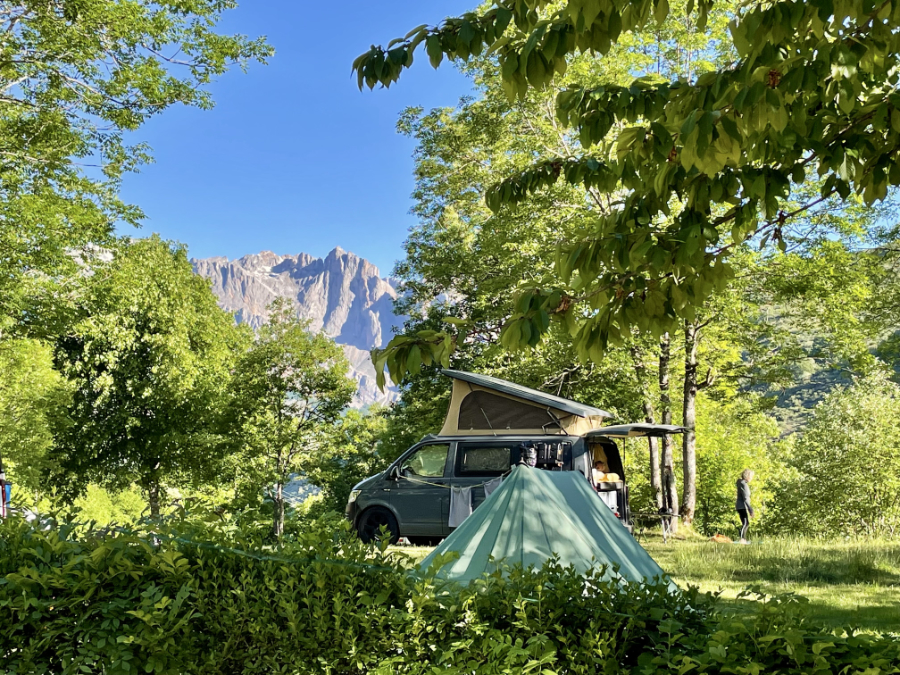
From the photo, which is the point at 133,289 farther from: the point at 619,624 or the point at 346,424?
the point at 619,624

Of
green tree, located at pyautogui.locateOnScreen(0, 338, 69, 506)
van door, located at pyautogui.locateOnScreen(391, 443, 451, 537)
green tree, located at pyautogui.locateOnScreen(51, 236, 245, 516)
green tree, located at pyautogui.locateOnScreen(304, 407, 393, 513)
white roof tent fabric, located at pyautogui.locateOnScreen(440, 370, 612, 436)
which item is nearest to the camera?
van door, located at pyautogui.locateOnScreen(391, 443, 451, 537)

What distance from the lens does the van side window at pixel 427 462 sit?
12.4m

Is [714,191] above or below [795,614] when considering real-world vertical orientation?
above

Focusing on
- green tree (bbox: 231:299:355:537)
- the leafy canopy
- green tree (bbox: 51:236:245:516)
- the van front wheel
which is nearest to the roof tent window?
the van front wheel

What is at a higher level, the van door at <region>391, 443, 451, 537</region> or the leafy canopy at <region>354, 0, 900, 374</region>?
the leafy canopy at <region>354, 0, 900, 374</region>

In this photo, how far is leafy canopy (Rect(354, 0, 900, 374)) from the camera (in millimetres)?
2475

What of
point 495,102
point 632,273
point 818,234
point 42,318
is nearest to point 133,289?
point 42,318

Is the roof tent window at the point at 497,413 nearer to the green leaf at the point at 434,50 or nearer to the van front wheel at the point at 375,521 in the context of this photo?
the van front wheel at the point at 375,521

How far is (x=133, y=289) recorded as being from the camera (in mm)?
25234

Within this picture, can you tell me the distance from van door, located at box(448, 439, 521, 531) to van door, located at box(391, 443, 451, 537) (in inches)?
9.0

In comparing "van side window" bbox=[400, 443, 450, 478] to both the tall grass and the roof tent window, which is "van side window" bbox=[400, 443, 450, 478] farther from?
the tall grass

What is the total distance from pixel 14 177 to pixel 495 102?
1048cm

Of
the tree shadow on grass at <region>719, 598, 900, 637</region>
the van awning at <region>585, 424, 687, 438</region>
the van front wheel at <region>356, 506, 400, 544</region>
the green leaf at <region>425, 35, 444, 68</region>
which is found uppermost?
the green leaf at <region>425, 35, 444, 68</region>

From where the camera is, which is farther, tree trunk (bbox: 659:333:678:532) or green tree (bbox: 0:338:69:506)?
green tree (bbox: 0:338:69:506)
